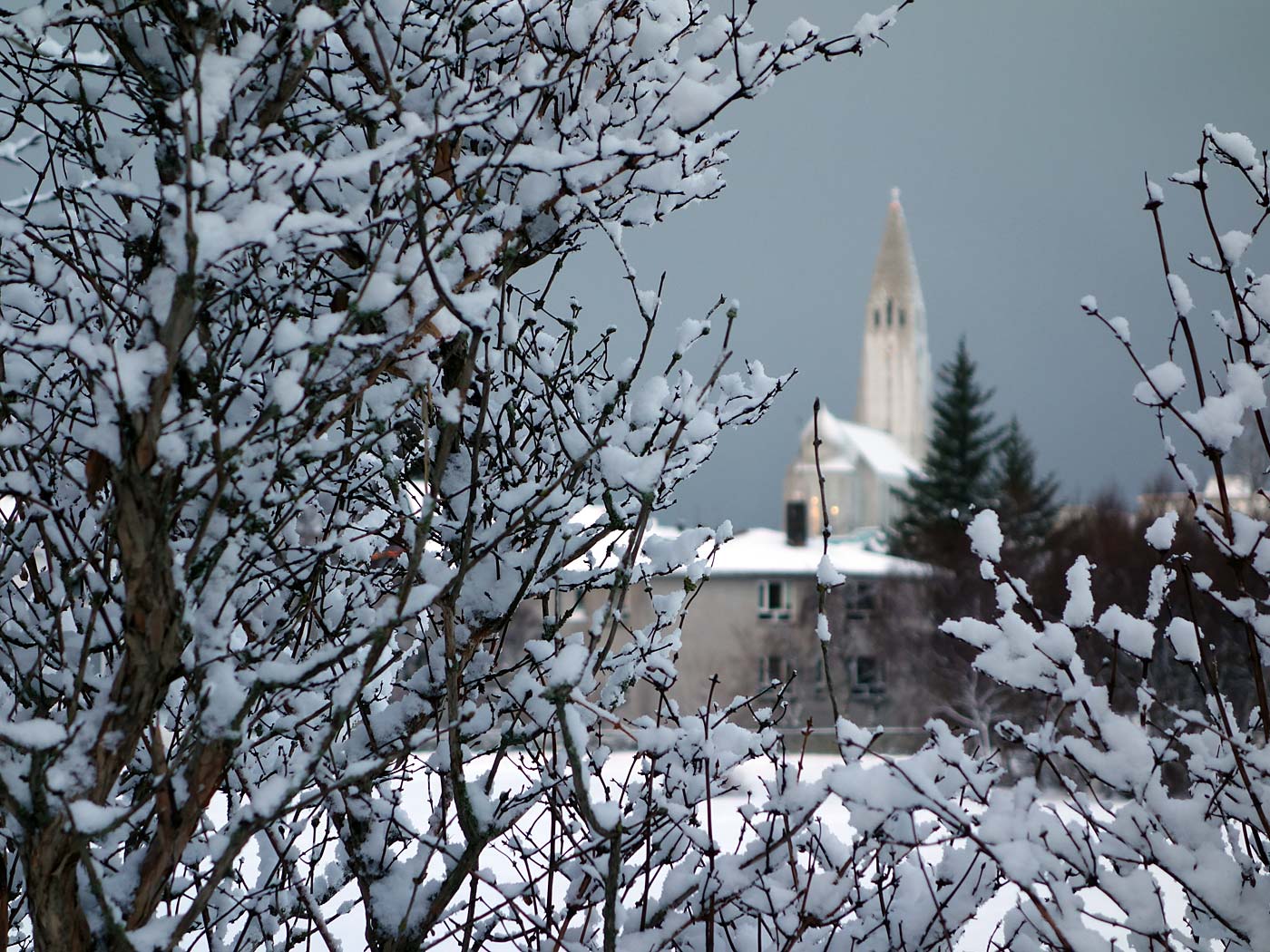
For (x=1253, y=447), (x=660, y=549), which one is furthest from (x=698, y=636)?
(x=660, y=549)

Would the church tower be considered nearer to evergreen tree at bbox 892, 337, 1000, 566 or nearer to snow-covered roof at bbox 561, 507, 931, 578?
evergreen tree at bbox 892, 337, 1000, 566

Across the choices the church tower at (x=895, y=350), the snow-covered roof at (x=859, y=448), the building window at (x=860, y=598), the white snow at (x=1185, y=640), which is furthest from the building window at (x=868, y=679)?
the church tower at (x=895, y=350)

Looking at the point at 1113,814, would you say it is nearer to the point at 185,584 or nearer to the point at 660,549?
the point at 660,549

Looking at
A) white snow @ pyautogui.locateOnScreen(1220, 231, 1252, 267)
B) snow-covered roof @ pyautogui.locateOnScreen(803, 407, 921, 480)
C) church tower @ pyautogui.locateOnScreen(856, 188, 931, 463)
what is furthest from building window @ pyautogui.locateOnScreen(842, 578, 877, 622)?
church tower @ pyautogui.locateOnScreen(856, 188, 931, 463)

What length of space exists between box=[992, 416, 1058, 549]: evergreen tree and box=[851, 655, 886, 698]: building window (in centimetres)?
591

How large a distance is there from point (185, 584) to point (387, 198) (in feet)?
3.27

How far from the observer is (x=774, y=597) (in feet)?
112

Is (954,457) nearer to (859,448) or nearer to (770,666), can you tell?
(770,666)

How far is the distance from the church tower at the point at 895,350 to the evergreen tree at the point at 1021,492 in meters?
61.9

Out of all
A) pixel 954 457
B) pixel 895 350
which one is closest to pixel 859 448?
pixel 895 350

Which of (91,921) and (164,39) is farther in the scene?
(164,39)

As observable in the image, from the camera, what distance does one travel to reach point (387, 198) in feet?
7.94

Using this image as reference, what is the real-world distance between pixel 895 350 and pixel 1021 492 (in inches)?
2750

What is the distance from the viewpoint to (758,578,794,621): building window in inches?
1344
